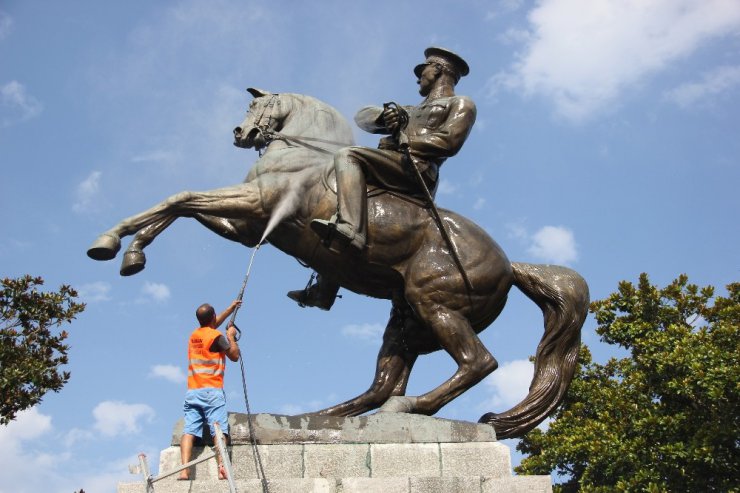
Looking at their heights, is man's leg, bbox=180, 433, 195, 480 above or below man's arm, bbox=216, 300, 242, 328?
below

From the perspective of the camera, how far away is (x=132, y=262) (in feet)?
23.7

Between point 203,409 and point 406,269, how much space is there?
2326mm

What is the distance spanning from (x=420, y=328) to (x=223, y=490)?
2.93 metres

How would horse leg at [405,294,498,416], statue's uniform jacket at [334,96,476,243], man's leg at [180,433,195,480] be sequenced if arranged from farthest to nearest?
1. statue's uniform jacket at [334,96,476,243]
2. horse leg at [405,294,498,416]
3. man's leg at [180,433,195,480]

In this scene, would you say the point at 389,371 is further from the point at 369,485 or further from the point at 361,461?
the point at 369,485

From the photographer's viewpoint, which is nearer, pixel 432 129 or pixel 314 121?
pixel 432 129

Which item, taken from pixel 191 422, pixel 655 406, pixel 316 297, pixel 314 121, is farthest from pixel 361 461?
pixel 655 406

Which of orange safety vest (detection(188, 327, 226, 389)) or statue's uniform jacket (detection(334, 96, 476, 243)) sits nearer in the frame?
orange safety vest (detection(188, 327, 226, 389))

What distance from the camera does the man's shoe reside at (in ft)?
23.5

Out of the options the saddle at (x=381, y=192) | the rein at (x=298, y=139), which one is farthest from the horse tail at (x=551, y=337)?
the rein at (x=298, y=139)

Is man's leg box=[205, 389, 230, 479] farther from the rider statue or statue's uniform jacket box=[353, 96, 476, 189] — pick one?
statue's uniform jacket box=[353, 96, 476, 189]

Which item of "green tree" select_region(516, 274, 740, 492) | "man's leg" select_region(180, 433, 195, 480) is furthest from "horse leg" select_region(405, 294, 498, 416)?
"green tree" select_region(516, 274, 740, 492)

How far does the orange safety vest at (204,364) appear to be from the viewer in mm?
5984

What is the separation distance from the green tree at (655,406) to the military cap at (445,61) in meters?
8.99
